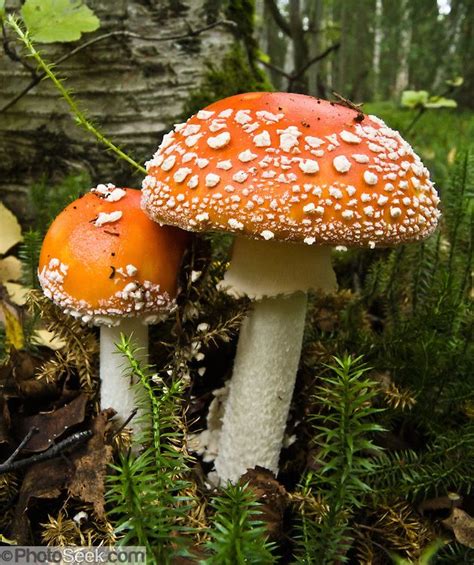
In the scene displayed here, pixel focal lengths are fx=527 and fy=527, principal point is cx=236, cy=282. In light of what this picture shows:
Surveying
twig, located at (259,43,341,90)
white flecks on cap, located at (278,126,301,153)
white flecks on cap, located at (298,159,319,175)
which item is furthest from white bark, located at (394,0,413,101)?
white flecks on cap, located at (298,159,319,175)

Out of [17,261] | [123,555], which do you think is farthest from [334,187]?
[17,261]

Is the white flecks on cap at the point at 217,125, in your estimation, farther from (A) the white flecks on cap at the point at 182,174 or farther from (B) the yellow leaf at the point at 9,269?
(B) the yellow leaf at the point at 9,269

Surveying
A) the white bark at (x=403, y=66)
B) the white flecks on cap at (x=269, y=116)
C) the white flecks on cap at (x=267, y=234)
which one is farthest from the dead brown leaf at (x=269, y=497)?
the white bark at (x=403, y=66)

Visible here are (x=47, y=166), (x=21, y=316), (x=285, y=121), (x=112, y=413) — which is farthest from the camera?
(x=47, y=166)

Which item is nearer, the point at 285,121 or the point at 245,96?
the point at 285,121

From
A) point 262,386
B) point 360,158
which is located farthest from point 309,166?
point 262,386

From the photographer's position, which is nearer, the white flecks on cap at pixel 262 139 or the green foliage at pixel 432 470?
the white flecks on cap at pixel 262 139

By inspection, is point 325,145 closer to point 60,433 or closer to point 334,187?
point 334,187
